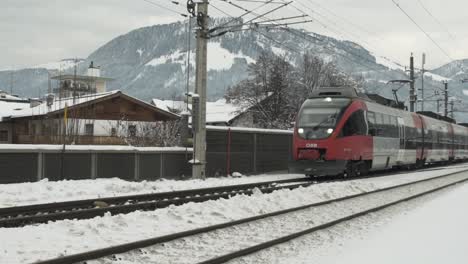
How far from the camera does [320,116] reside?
22.8 m

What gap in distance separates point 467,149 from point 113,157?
3808cm

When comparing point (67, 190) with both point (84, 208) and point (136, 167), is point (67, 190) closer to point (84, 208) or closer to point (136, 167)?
point (84, 208)

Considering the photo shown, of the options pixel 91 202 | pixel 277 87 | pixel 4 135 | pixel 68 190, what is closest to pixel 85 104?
pixel 4 135

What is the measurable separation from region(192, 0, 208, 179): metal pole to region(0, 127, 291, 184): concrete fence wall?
118 cm

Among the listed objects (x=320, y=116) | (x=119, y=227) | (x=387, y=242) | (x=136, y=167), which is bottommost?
(x=387, y=242)

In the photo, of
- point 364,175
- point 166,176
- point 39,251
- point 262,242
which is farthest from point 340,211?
point 364,175

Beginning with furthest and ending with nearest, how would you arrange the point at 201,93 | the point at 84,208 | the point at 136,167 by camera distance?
the point at 201,93
the point at 136,167
the point at 84,208

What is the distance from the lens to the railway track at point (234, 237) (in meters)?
7.99

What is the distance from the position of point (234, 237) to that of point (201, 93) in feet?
42.3

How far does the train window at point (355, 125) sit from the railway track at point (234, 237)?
7083 mm

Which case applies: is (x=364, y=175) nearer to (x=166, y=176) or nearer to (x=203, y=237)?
(x=166, y=176)

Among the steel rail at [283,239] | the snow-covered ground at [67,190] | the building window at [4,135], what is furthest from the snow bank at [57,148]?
the building window at [4,135]

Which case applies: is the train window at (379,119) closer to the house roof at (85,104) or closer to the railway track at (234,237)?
the railway track at (234,237)

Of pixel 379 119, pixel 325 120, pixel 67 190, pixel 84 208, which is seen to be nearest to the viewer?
pixel 84 208
